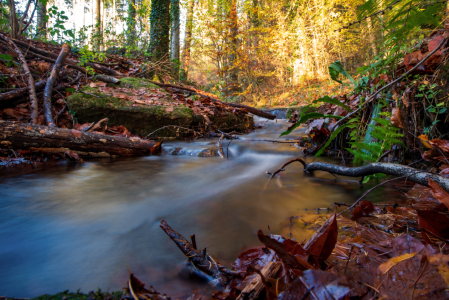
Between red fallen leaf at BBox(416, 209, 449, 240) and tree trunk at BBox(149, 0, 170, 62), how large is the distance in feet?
28.1

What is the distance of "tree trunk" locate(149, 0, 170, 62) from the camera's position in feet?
27.4

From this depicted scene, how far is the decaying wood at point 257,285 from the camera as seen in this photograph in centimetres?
75

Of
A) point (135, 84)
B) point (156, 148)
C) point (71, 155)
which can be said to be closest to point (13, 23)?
point (135, 84)

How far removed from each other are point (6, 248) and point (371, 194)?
2530mm

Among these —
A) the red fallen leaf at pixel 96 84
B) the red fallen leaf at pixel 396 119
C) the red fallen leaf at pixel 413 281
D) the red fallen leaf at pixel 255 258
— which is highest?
the red fallen leaf at pixel 96 84

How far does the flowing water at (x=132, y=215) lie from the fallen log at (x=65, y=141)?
10.5 inches

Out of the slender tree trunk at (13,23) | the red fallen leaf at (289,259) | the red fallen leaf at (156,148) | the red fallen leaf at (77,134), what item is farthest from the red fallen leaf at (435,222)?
the slender tree trunk at (13,23)

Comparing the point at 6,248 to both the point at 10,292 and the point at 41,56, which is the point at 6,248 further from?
the point at 41,56

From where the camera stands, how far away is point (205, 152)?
12.9ft

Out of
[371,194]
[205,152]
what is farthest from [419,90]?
[205,152]

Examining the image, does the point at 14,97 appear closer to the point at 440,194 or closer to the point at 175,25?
the point at 440,194

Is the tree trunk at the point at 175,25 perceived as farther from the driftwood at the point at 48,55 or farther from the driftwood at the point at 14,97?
the driftwood at the point at 14,97

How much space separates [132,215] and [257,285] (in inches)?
51.7

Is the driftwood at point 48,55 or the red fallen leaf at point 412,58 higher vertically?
the driftwood at point 48,55
